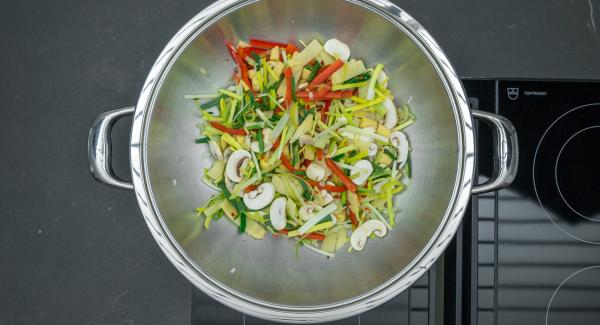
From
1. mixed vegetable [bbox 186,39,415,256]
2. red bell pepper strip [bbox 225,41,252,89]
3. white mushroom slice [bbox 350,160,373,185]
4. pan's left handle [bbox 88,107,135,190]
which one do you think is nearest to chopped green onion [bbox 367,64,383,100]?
mixed vegetable [bbox 186,39,415,256]

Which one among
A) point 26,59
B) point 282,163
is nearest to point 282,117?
point 282,163

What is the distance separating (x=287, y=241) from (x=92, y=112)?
1.76 feet

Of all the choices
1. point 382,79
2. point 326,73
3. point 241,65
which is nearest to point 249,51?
point 241,65

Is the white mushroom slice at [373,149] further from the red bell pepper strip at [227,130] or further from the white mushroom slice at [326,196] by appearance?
the red bell pepper strip at [227,130]

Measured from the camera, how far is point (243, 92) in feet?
3.36

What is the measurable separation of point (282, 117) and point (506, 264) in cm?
52

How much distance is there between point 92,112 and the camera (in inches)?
47.7

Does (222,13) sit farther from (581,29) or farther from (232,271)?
(581,29)

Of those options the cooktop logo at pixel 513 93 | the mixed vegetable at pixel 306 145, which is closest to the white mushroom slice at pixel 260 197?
the mixed vegetable at pixel 306 145

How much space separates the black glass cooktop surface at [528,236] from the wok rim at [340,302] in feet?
0.44

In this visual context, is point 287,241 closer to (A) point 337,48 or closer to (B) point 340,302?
(B) point 340,302

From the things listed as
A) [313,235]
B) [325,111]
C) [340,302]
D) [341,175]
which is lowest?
[340,302]

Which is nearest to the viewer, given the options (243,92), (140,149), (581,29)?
(140,149)

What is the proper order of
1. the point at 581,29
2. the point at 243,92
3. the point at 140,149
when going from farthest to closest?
1. the point at 581,29
2. the point at 243,92
3. the point at 140,149
